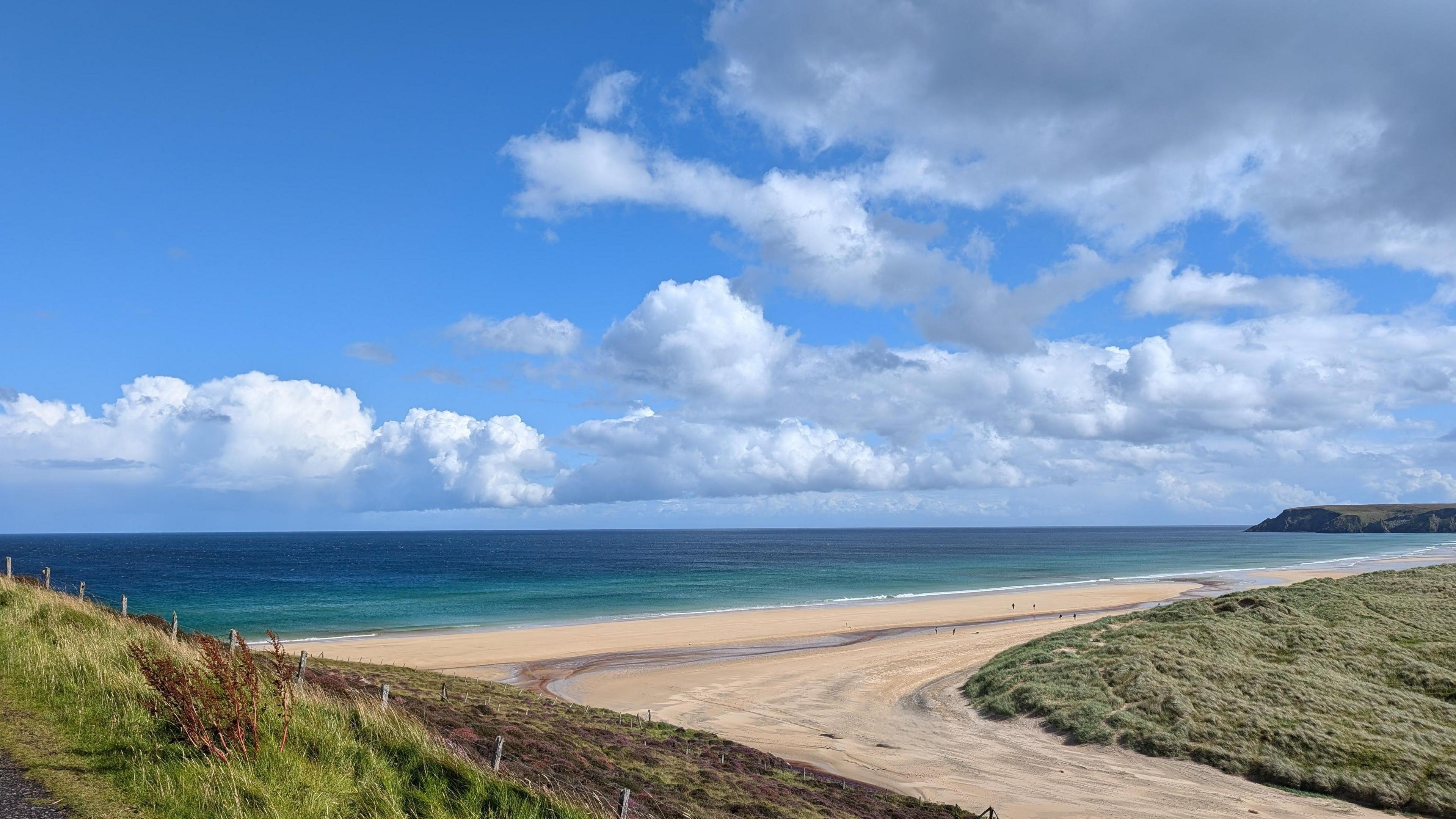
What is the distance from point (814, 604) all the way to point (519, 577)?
149ft

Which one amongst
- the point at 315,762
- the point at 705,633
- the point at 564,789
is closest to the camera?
the point at 315,762

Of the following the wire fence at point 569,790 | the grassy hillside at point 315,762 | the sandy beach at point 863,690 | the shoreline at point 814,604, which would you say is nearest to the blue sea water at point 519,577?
the shoreline at point 814,604

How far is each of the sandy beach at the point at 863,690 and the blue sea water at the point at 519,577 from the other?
10.9m

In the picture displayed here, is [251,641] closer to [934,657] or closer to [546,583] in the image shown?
[934,657]

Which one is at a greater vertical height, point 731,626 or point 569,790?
point 569,790

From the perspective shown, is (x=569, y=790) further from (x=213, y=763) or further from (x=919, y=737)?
(x=919, y=737)

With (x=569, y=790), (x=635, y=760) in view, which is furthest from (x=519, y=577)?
(x=569, y=790)

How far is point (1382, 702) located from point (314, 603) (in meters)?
75.0

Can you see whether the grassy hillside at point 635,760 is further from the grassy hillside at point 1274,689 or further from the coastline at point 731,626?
the coastline at point 731,626

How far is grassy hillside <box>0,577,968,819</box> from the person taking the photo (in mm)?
7984

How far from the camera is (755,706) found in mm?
31625

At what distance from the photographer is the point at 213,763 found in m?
8.16

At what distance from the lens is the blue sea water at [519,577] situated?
64688 mm

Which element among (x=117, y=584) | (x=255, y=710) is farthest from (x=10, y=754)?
(x=117, y=584)
